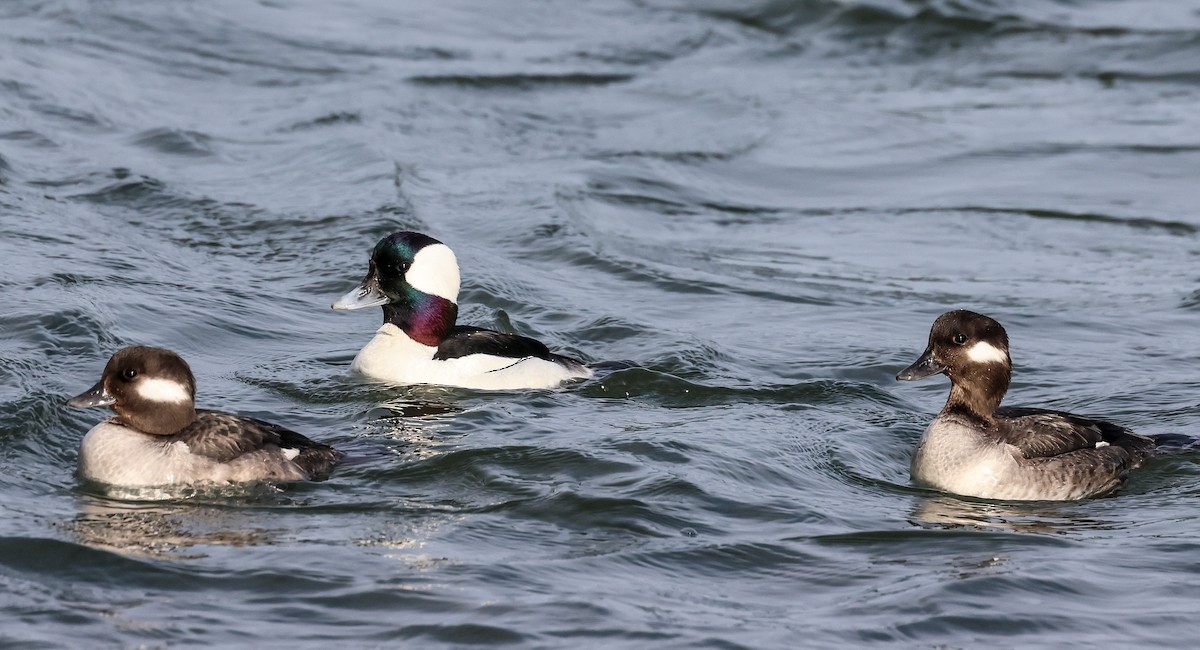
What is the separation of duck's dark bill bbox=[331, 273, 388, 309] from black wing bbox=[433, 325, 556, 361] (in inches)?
21.6

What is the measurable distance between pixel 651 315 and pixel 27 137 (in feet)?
25.8

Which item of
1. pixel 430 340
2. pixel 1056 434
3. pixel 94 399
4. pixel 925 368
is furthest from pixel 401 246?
pixel 1056 434

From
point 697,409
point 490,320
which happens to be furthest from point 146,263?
point 697,409

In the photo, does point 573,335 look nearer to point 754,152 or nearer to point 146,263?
point 146,263

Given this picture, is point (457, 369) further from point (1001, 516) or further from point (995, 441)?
point (1001, 516)

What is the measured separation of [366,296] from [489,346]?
39.5 inches

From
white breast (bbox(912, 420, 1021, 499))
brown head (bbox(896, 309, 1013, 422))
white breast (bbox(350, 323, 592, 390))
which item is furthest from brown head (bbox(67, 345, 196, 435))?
white breast (bbox(912, 420, 1021, 499))

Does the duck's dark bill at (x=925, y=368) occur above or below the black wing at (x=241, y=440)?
above

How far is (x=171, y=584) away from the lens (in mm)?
7906

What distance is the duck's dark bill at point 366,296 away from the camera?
40.4ft

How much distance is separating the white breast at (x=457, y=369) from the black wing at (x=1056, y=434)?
318 centimetres

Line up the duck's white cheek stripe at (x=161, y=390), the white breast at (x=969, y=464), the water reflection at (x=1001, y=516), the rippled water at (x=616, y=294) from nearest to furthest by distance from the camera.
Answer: the rippled water at (x=616, y=294), the duck's white cheek stripe at (x=161, y=390), the water reflection at (x=1001, y=516), the white breast at (x=969, y=464)

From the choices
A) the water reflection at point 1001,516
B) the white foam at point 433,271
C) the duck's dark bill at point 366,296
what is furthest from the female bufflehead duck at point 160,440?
the water reflection at point 1001,516

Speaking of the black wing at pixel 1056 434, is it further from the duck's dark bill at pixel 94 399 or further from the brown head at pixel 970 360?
the duck's dark bill at pixel 94 399
